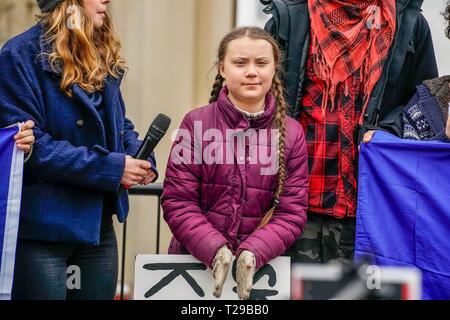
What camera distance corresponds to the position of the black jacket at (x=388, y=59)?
4.73m

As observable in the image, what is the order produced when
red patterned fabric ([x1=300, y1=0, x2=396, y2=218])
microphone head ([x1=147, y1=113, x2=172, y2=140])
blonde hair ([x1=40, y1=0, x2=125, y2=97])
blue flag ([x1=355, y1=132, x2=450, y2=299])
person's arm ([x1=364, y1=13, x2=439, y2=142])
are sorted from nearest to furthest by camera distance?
microphone head ([x1=147, y1=113, x2=172, y2=140])
blonde hair ([x1=40, y1=0, x2=125, y2=97])
blue flag ([x1=355, y1=132, x2=450, y2=299])
red patterned fabric ([x1=300, y1=0, x2=396, y2=218])
person's arm ([x1=364, y1=13, x2=439, y2=142])

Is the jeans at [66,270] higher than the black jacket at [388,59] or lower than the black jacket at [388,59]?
lower

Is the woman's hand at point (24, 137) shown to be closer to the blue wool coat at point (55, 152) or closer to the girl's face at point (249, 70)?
the blue wool coat at point (55, 152)

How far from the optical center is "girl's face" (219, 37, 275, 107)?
448 centimetres

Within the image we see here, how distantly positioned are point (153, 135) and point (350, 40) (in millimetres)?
1209

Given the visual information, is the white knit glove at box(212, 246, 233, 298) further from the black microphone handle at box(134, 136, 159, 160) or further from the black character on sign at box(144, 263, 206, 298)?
the black microphone handle at box(134, 136, 159, 160)

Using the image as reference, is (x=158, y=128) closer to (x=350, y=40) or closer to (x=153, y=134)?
(x=153, y=134)

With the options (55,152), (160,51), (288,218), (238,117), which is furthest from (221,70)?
(160,51)

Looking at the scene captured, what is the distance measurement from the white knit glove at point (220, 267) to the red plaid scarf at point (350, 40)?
1020mm

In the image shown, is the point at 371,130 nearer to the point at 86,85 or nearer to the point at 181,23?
the point at 86,85

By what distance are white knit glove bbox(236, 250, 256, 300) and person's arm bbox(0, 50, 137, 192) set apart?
0.71 m

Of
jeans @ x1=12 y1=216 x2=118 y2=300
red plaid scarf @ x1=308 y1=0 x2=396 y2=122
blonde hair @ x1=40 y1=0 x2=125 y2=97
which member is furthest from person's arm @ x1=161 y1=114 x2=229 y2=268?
red plaid scarf @ x1=308 y1=0 x2=396 y2=122

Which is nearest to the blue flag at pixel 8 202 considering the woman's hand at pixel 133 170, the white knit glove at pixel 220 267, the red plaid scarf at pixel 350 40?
the woman's hand at pixel 133 170

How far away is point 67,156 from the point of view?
13.9 ft
